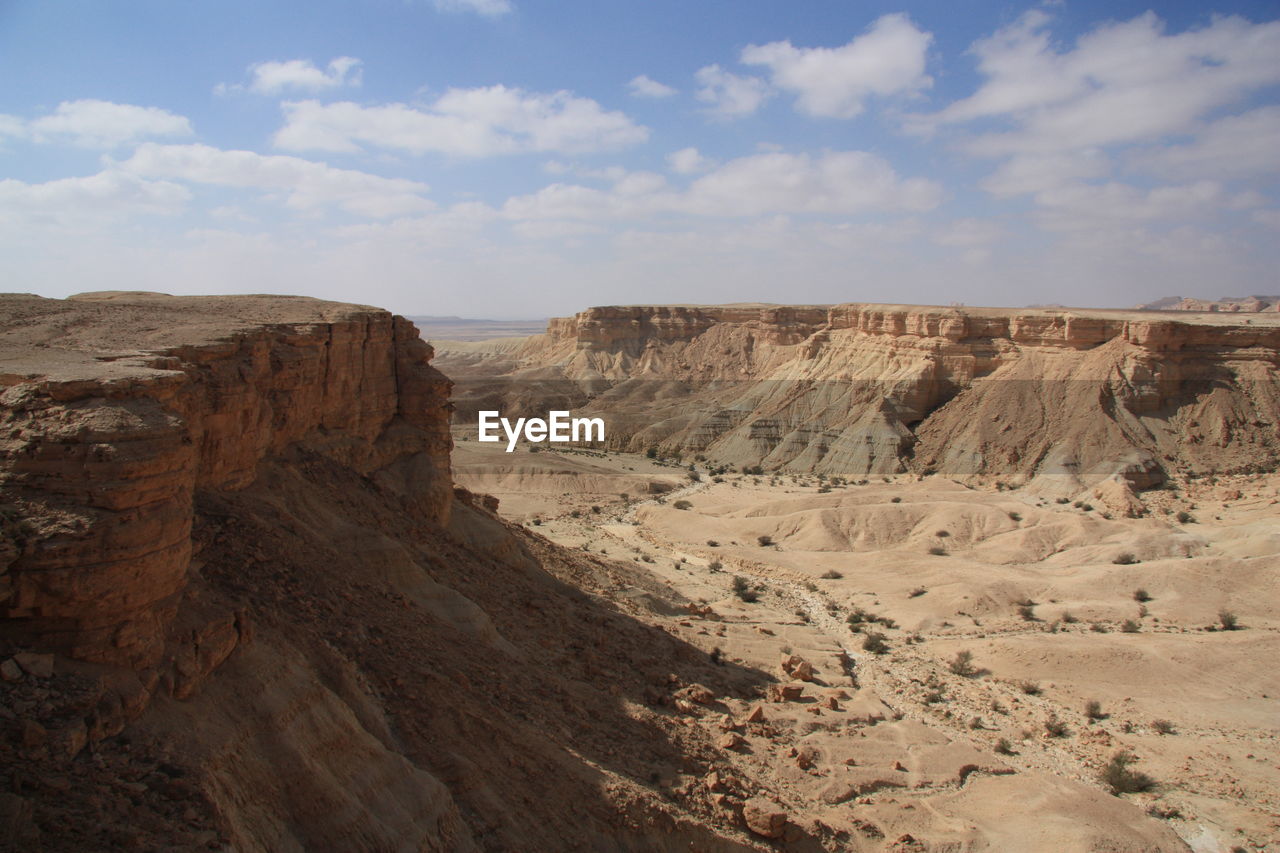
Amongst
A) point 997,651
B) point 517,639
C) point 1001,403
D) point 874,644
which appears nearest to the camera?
point 517,639

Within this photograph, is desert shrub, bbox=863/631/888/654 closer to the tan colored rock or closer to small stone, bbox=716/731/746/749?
small stone, bbox=716/731/746/749

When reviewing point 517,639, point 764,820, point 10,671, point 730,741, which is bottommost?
point 730,741

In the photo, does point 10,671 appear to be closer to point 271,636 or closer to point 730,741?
point 271,636

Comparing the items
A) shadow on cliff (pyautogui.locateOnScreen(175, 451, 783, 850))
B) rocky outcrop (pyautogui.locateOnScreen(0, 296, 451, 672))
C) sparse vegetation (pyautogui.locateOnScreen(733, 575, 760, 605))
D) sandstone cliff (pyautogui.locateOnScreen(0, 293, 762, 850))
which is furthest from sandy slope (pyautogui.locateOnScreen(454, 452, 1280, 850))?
rocky outcrop (pyautogui.locateOnScreen(0, 296, 451, 672))

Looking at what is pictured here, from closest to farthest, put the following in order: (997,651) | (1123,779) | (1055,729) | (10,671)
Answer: (10,671), (1123,779), (1055,729), (997,651)

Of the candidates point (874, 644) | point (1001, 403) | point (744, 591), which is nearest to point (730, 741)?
point (874, 644)

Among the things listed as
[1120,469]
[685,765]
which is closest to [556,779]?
[685,765]

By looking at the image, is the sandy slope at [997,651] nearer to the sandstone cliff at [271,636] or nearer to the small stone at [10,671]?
the sandstone cliff at [271,636]
